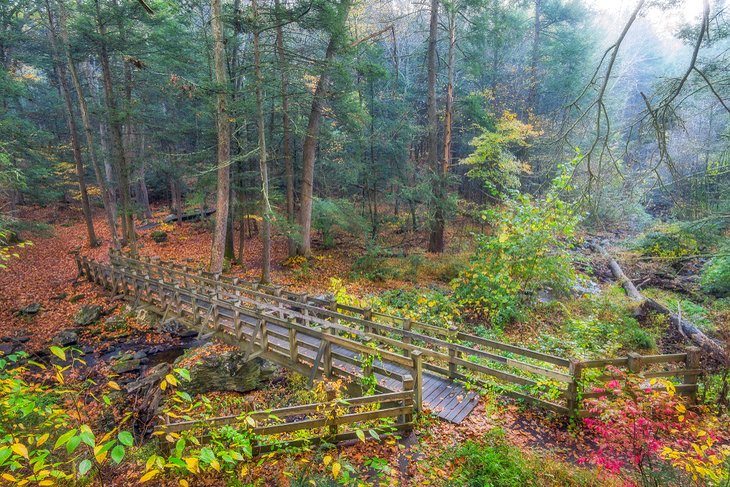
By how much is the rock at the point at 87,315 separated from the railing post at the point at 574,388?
14280mm

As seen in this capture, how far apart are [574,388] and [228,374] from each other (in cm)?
720

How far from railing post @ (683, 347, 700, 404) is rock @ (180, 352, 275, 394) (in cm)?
824

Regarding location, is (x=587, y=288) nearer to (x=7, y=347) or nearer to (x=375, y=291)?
(x=375, y=291)

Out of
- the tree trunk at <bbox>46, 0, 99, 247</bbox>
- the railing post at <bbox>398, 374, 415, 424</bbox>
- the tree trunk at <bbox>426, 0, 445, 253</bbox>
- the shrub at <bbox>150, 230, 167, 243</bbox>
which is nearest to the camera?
the railing post at <bbox>398, 374, 415, 424</bbox>

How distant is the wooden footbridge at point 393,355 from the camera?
5.95 m

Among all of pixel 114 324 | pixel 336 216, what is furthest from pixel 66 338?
pixel 336 216

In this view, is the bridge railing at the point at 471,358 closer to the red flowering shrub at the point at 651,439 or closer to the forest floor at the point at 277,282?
the forest floor at the point at 277,282

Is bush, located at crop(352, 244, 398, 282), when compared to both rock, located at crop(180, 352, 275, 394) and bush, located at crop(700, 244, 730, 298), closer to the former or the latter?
rock, located at crop(180, 352, 275, 394)

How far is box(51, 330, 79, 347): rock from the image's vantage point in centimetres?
1114

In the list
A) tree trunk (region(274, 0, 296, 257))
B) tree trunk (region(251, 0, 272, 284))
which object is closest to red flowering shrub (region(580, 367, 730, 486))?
tree trunk (region(251, 0, 272, 284))

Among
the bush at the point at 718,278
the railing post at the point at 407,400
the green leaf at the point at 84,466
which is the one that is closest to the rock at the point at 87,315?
the railing post at the point at 407,400

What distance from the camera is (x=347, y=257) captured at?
1845cm

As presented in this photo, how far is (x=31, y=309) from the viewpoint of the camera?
13000 millimetres

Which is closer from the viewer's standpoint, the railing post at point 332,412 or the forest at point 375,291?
the forest at point 375,291
